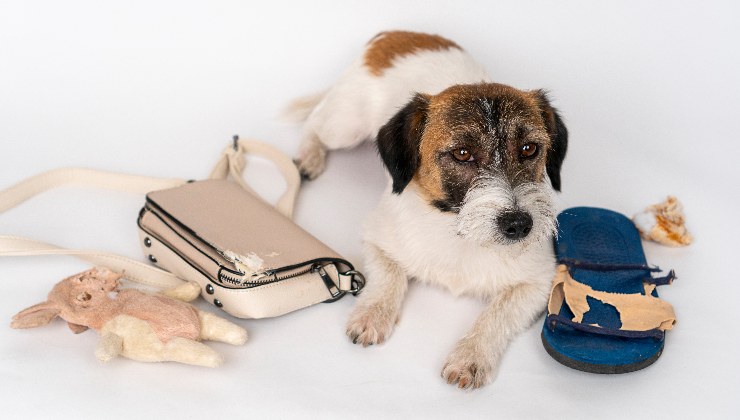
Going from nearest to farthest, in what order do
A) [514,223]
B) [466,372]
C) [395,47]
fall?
1. [514,223]
2. [466,372]
3. [395,47]

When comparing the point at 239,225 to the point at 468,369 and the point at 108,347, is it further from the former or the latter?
the point at 468,369

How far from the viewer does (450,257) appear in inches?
147

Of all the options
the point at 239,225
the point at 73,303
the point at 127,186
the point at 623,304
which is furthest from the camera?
the point at 127,186

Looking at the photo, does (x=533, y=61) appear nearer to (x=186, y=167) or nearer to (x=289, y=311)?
(x=186, y=167)

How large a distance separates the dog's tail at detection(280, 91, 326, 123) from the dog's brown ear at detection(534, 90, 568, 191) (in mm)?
1804

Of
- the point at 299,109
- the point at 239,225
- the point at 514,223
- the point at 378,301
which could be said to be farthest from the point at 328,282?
the point at 299,109

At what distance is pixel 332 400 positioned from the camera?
3.26 meters

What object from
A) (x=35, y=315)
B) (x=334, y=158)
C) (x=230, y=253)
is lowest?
(x=35, y=315)

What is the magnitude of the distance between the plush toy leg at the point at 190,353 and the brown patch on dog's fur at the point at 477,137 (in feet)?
3.41

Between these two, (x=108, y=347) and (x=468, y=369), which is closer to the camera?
(x=108, y=347)

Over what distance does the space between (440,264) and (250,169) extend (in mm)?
1466

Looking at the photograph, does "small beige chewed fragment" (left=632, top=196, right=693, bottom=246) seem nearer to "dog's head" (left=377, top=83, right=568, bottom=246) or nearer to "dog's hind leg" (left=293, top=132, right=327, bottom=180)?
"dog's head" (left=377, top=83, right=568, bottom=246)

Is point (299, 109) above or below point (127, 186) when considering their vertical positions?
above

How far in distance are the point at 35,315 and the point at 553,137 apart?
2130 mm
